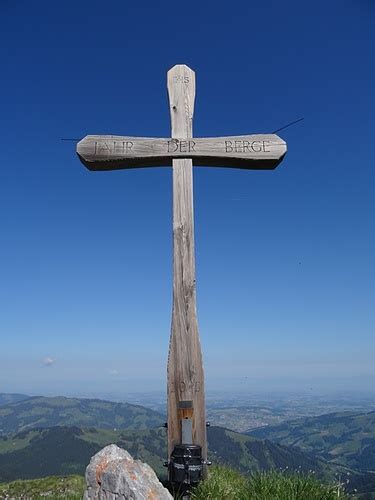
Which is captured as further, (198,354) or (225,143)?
(225,143)

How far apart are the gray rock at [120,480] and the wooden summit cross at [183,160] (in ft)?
4.03

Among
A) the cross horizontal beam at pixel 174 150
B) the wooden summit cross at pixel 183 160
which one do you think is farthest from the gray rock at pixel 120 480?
the cross horizontal beam at pixel 174 150

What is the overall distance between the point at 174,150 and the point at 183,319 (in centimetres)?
261

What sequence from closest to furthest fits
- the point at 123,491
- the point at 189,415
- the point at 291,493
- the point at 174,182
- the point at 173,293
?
the point at 123,491 < the point at 291,493 < the point at 189,415 < the point at 173,293 < the point at 174,182

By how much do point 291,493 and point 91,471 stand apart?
2.12 metres

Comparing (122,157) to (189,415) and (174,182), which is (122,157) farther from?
(189,415)

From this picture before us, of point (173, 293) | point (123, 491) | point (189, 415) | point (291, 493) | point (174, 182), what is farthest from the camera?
point (174, 182)

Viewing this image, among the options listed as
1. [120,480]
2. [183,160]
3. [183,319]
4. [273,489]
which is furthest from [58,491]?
[183,160]

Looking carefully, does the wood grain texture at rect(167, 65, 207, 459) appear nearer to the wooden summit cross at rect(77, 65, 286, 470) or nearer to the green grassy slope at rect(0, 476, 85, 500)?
the wooden summit cross at rect(77, 65, 286, 470)

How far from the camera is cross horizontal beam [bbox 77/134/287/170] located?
21.7ft

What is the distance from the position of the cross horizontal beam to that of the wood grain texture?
0.17m

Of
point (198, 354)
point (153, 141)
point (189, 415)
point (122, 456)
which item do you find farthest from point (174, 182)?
point (122, 456)

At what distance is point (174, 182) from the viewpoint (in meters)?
6.56

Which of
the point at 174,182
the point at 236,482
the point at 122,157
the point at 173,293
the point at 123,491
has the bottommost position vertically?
the point at 236,482
